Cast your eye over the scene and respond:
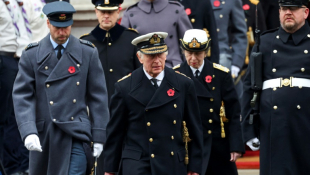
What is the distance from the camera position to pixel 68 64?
31.2 ft

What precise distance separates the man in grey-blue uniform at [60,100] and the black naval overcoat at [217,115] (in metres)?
1.22

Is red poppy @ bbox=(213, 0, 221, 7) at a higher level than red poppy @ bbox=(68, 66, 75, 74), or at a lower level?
lower

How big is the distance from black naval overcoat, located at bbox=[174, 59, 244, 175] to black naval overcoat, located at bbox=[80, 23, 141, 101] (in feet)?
2.84

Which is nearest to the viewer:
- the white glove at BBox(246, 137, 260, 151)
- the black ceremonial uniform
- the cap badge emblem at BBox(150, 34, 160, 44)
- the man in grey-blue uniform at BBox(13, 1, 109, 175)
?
the cap badge emblem at BBox(150, 34, 160, 44)

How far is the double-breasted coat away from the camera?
9.38 meters

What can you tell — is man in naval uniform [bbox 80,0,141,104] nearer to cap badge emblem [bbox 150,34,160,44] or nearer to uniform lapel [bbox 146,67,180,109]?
cap badge emblem [bbox 150,34,160,44]

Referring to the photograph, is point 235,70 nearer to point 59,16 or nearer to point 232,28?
point 232,28

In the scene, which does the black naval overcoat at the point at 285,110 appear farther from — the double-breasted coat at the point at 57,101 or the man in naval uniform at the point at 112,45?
the man in naval uniform at the point at 112,45

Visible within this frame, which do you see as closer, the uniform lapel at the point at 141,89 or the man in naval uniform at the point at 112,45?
the uniform lapel at the point at 141,89

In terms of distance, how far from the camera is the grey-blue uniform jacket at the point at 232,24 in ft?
42.8

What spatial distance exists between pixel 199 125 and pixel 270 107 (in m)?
1.00

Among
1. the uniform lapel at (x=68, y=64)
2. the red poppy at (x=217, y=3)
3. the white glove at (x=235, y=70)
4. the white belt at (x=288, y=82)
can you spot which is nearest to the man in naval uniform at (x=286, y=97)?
the white belt at (x=288, y=82)

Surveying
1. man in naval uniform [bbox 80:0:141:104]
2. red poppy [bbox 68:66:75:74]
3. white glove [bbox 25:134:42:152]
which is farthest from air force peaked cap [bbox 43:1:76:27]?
man in naval uniform [bbox 80:0:141:104]

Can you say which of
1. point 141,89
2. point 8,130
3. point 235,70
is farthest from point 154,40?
point 235,70
